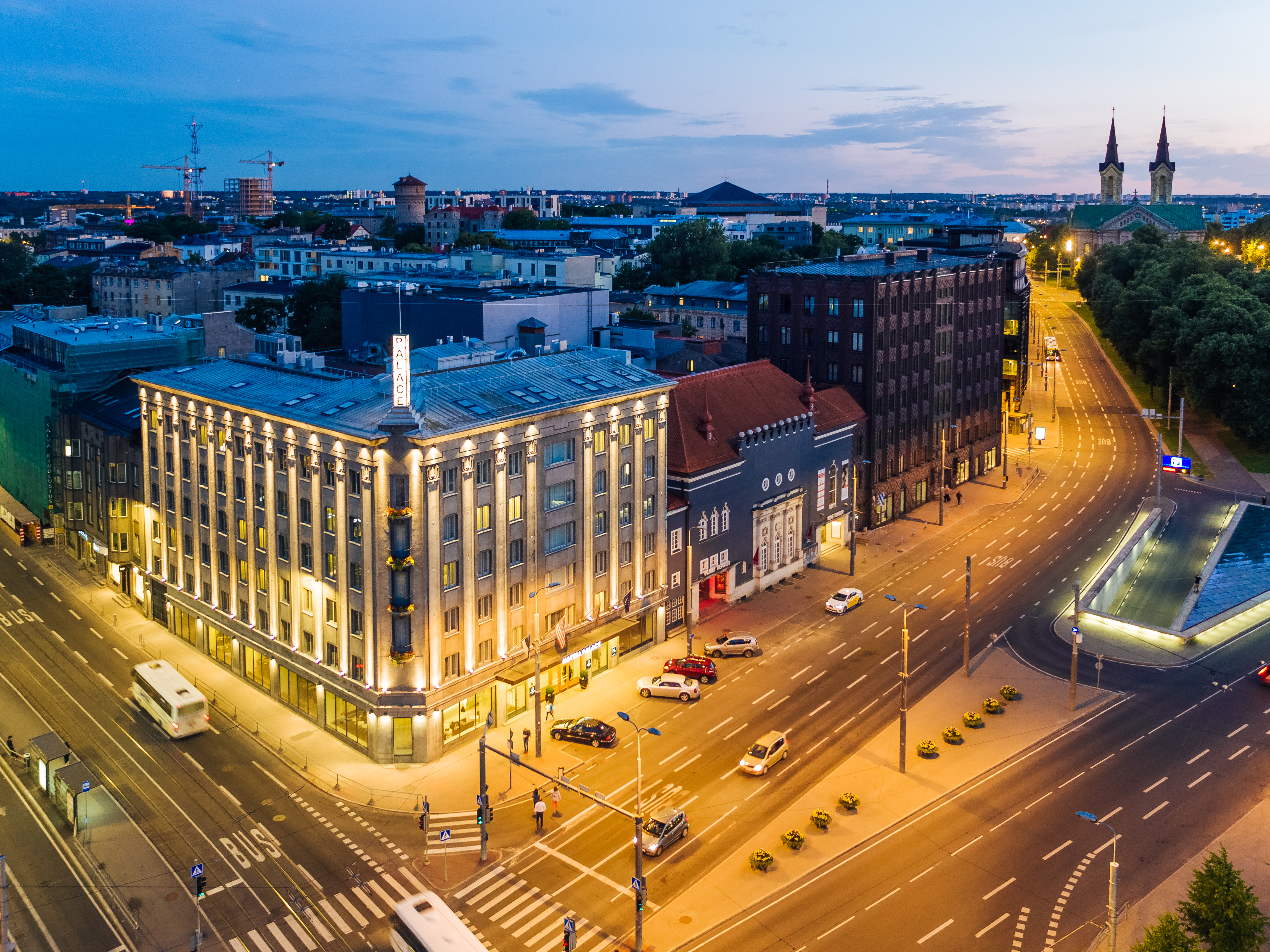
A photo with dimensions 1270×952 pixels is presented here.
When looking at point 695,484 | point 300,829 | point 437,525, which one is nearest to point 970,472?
point 695,484

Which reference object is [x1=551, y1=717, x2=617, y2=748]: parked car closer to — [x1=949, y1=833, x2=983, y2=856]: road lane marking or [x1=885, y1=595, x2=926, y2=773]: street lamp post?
[x1=885, y1=595, x2=926, y2=773]: street lamp post

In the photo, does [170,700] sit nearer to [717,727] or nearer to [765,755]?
[717,727]

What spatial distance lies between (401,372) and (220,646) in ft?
98.8

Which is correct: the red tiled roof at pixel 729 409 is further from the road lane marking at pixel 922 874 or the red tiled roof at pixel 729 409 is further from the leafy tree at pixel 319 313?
the leafy tree at pixel 319 313

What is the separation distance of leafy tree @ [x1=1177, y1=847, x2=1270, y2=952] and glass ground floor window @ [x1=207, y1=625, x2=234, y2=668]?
60.0 metres

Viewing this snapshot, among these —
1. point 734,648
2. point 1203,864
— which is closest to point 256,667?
point 734,648

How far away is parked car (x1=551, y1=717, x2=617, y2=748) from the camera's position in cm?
6644

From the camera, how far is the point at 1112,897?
4397 cm

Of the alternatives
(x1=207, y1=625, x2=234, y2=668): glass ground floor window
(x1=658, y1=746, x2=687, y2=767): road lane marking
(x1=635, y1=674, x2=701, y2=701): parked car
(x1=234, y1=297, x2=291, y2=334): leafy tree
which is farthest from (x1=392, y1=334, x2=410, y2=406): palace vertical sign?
(x1=234, y1=297, x2=291, y2=334): leafy tree

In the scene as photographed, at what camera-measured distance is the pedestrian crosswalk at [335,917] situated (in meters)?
48.8

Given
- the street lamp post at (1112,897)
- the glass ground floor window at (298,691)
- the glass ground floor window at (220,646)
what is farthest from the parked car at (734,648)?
the glass ground floor window at (220,646)

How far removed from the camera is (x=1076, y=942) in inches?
1928

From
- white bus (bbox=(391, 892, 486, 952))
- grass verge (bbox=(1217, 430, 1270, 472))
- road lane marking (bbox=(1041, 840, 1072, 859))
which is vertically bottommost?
road lane marking (bbox=(1041, 840, 1072, 859))

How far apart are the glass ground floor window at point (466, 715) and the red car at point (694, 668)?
44.6 ft
